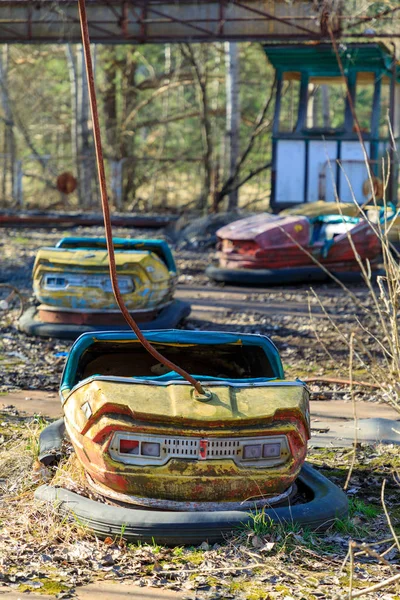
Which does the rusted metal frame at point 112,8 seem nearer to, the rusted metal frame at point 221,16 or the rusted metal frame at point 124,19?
the rusted metal frame at point 124,19

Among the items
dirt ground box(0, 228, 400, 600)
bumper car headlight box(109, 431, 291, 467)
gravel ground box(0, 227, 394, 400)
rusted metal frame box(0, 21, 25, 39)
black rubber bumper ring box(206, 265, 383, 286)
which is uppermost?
rusted metal frame box(0, 21, 25, 39)

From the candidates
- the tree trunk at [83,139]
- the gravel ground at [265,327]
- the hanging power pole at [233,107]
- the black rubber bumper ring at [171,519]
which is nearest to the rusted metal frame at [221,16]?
the hanging power pole at [233,107]

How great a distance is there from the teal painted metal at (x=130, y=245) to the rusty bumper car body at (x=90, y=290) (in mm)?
194

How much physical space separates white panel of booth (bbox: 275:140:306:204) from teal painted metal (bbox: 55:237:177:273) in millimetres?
6680

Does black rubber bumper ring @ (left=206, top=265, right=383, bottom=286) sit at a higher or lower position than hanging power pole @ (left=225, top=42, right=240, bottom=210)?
lower

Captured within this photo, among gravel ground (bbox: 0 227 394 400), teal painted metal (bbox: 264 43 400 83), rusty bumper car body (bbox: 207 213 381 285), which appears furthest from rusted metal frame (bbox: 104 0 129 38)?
rusty bumper car body (bbox: 207 213 381 285)

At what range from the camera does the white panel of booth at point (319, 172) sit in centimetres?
1331

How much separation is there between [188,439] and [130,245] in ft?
13.3

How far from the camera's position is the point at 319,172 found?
13.5 metres

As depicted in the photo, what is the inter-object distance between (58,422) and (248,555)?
4.80 feet

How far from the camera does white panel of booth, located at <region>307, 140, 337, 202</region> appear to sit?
524 inches

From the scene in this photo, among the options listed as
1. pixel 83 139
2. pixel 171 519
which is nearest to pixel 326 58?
pixel 83 139

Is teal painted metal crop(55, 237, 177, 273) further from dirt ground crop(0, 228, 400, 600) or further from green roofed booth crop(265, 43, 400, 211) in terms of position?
green roofed booth crop(265, 43, 400, 211)

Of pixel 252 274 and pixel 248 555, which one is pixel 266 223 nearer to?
pixel 252 274
